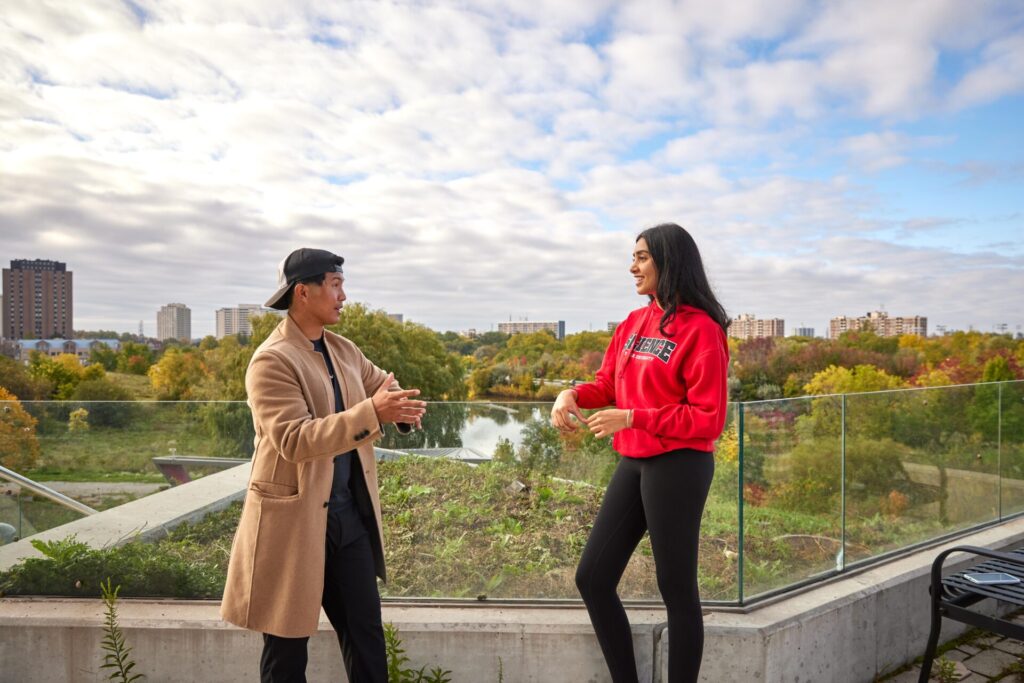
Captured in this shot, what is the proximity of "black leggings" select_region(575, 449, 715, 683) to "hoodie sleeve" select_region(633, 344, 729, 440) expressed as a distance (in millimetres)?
142

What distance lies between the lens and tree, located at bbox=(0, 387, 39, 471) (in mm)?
3344

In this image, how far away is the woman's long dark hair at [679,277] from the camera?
7.61 feet

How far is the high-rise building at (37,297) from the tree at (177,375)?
3948cm

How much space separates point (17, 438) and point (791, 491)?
3.98 m

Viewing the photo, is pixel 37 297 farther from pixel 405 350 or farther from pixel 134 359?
pixel 405 350

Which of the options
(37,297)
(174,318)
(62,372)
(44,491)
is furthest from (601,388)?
(174,318)

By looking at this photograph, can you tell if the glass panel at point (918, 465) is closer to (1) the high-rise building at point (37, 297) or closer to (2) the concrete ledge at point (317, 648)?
(2) the concrete ledge at point (317, 648)

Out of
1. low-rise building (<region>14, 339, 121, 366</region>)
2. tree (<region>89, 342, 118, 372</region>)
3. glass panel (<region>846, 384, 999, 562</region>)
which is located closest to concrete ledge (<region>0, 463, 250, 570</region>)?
glass panel (<region>846, 384, 999, 562</region>)

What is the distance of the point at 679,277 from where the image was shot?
91.7 inches

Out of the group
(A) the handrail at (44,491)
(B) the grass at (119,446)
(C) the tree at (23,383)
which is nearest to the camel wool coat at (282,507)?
(B) the grass at (119,446)

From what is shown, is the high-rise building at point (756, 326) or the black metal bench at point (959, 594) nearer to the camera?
the black metal bench at point (959, 594)

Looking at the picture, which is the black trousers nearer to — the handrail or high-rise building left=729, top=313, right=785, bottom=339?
the handrail

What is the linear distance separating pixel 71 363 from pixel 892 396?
35.3 meters

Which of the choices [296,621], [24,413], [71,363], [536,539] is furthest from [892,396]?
[71,363]
